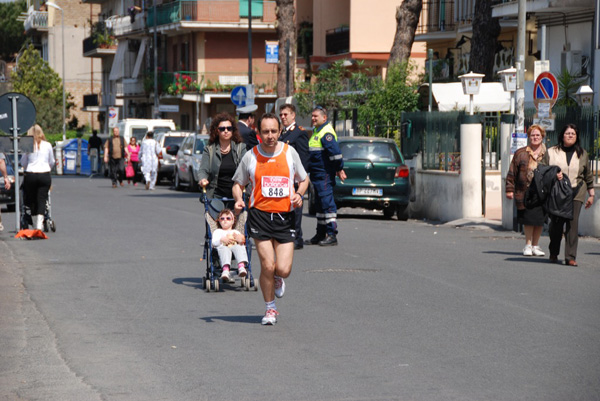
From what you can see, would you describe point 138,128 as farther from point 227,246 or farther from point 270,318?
point 270,318

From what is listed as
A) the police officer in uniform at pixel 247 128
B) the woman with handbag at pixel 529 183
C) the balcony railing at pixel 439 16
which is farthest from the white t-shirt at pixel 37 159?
the balcony railing at pixel 439 16

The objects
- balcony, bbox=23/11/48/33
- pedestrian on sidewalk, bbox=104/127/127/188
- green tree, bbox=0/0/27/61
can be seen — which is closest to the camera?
pedestrian on sidewalk, bbox=104/127/127/188

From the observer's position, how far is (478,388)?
730cm

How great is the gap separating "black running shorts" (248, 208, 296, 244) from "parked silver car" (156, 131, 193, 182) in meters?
31.0

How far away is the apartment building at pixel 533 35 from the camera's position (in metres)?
34.8

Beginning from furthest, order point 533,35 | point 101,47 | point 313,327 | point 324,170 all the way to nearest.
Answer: point 101,47
point 533,35
point 324,170
point 313,327

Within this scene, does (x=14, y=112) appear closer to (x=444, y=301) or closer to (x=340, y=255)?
(x=340, y=255)

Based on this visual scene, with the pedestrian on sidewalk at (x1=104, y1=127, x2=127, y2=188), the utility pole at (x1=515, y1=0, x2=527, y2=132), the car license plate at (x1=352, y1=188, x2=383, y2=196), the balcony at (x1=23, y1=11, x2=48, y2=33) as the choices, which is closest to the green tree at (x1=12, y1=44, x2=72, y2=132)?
the balcony at (x1=23, y1=11, x2=48, y2=33)

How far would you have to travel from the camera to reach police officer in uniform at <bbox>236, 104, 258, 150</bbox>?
51.0 feet

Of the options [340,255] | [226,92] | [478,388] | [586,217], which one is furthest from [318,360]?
[226,92]

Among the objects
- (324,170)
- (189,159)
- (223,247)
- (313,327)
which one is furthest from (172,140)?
(313,327)

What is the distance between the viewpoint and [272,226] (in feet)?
32.2

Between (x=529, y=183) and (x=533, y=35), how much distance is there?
2482 cm

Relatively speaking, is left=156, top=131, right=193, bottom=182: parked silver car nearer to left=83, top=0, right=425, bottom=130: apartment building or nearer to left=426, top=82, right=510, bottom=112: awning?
left=83, top=0, right=425, bottom=130: apartment building
